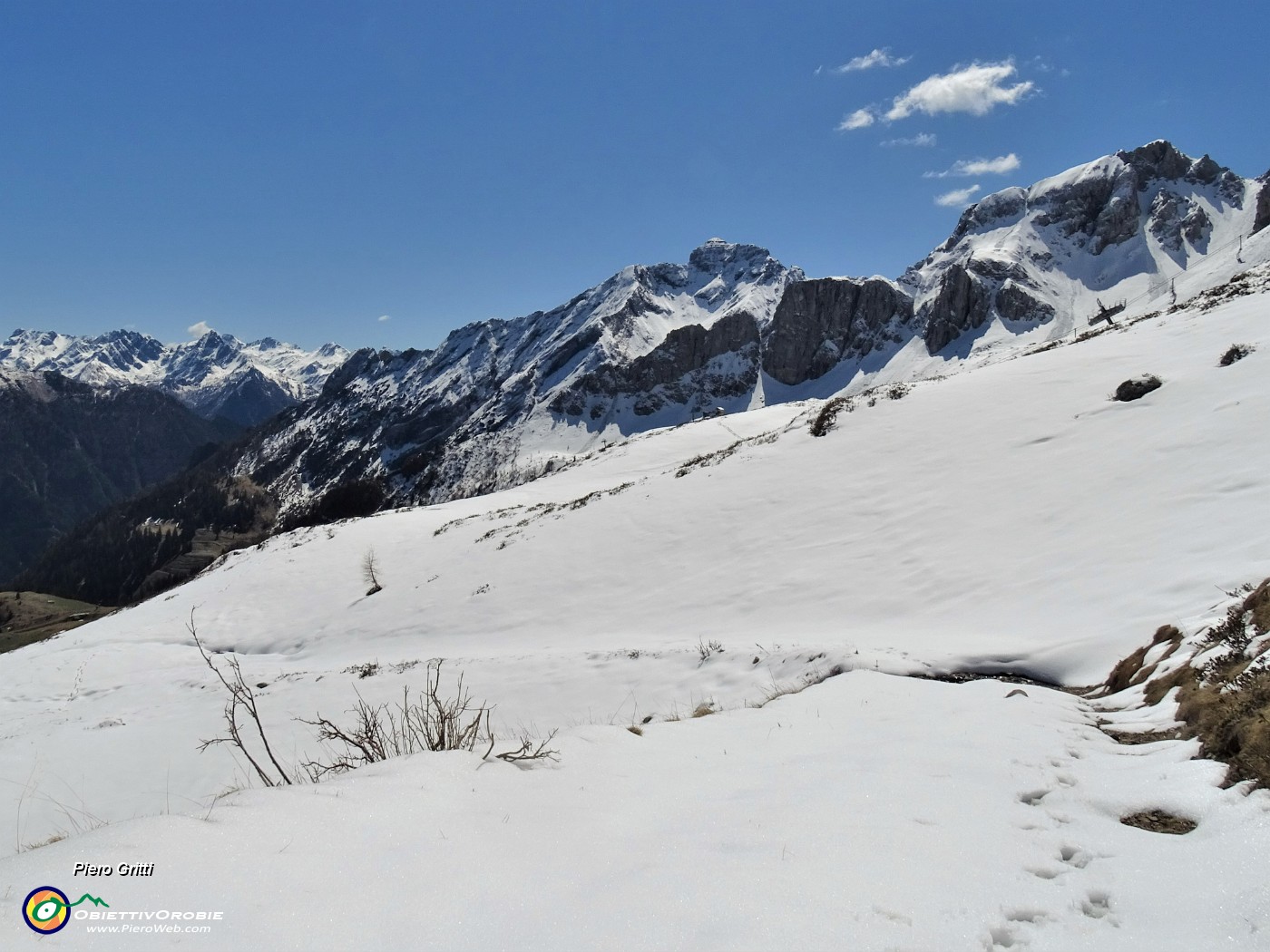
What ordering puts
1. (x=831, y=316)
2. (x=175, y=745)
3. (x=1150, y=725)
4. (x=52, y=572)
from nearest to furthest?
1. (x=1150, y=725)
2. (x=175, y=745)
3. (x=831, y=316)
4. (x=52, y=572)

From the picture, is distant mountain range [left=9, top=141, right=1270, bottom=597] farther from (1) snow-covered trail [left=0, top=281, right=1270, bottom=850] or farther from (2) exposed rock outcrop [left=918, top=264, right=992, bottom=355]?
(1) snow-covered trail [left=0, top=281, right=1270, bottom=850]

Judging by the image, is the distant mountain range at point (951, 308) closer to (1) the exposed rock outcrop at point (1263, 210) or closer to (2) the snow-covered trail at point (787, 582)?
(1) the exposed rock outcrop at point (1263, 210)

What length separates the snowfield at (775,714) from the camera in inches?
106

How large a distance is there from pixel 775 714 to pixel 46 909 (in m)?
6.42

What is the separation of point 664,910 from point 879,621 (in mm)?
9558

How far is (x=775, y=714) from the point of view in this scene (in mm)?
7215

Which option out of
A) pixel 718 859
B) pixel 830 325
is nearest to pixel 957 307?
pixel 830 325

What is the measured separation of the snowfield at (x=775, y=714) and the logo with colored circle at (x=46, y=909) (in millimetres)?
54

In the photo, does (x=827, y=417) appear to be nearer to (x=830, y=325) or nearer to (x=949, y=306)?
(x=949, y=306)

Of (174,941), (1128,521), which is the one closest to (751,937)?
(174,941)

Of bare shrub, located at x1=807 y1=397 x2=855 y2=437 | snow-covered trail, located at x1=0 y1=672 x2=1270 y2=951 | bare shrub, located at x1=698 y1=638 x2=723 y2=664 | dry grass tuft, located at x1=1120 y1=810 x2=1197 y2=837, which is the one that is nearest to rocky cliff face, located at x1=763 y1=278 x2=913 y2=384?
bare shrub, located at x1=807 y1=397 x2=855 y2=437

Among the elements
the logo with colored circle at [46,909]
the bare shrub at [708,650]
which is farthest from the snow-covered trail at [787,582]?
the logo with colored circle at [46,909]

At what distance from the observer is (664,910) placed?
277 cm

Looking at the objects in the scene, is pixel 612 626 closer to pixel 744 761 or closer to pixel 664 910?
pixel 744 761
